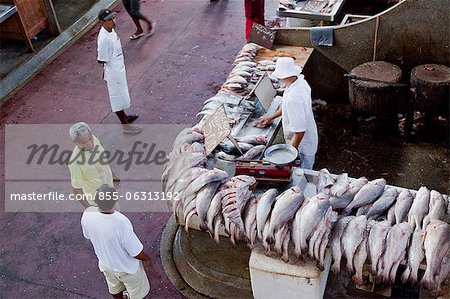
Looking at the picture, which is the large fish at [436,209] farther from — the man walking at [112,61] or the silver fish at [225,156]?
the man walking at [112,61]

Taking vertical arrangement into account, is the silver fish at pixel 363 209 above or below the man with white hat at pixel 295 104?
below

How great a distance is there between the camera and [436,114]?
24.1 ft

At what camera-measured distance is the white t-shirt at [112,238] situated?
4.65m

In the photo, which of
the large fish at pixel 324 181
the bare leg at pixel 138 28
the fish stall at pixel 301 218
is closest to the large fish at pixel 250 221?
the fish stall at pixel 301 218

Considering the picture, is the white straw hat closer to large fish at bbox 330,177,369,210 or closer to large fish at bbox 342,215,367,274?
large fish at bbox 330,177,369,210

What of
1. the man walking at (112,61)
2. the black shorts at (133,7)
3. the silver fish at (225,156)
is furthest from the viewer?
the black shorts at (133,7)

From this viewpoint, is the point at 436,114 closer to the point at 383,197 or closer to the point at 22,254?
the point at 383,197

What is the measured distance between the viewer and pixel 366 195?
490 centimetres

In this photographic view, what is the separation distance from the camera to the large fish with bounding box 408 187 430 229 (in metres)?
4.62

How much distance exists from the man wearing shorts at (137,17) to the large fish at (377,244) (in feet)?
24.1

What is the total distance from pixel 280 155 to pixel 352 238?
118 cm
